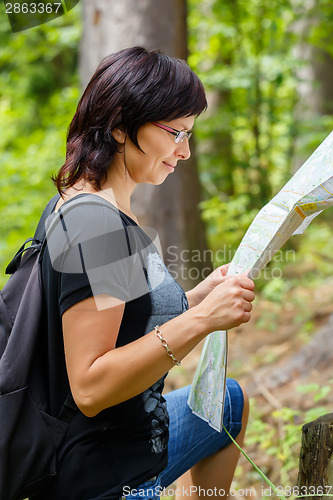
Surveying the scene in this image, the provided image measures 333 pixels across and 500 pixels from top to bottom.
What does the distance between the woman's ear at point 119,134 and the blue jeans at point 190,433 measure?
94 cm

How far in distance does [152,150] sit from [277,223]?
0.43 m

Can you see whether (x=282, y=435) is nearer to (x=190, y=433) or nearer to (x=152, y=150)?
(x=190, y=433)

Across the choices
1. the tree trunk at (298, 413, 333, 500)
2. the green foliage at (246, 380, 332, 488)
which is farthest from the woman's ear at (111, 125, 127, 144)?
the green foliage at (246, 380, 332, 488)

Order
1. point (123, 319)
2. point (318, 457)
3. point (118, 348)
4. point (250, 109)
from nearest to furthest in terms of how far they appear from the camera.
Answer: point (118, 348) → point (123, 319) → point (318, 457) → point (250, 109)

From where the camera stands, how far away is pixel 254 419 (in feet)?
10.7

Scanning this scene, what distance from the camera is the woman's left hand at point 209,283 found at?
1.82 metres

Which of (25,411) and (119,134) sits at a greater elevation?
(119,134)

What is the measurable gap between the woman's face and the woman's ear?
0.5 inches

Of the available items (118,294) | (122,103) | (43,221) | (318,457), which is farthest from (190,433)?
(122,103)

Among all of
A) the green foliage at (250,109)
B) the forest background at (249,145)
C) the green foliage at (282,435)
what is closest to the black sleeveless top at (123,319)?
the green foliage at (282,435)

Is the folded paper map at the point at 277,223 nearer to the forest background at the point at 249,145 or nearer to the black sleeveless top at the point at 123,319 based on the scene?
the black sleeveless top at the point at 123,319

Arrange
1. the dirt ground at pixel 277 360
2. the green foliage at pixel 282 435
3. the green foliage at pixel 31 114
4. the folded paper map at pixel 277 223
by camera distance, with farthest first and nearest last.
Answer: the green foliage at pixel 31 114
the dirt ground at pixel 277 360
the green foliage at pixel 282 435
the folded paper map at pixel 277 223

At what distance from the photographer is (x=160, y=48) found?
Answer: 408 cm

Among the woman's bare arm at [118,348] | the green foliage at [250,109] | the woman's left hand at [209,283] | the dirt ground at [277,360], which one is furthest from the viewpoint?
the green foliage at [250,109]
